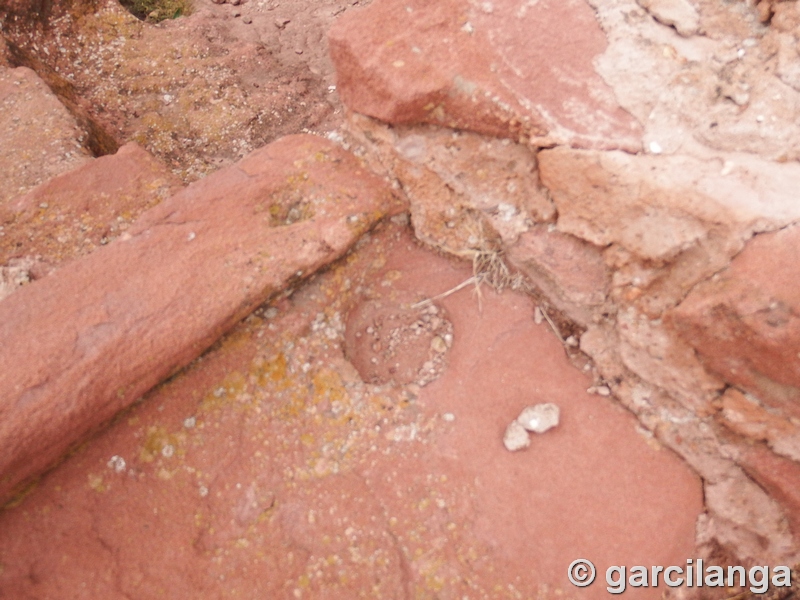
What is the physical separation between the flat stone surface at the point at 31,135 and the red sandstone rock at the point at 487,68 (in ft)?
4.82

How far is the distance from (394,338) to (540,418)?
0.57m

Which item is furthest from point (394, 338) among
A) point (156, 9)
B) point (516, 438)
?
point (156, 9)

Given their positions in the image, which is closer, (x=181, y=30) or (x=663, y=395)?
(x=663, y=395)

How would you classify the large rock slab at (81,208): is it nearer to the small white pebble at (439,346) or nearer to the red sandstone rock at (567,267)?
the small white pebble at (439,346)

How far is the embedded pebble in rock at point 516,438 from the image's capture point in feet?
6.13

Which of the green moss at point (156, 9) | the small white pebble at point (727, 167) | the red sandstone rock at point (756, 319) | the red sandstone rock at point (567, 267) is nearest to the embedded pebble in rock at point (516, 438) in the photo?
the red sandstone rock at point (567, 267)

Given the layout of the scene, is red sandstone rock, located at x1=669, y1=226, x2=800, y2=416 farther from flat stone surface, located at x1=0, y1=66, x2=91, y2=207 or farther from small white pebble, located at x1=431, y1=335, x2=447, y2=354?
flat stone surface, located at x1=0, y1=66, x2=91, y2=207

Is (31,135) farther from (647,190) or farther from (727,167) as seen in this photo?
(727,167)

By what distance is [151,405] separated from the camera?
1.84 meters

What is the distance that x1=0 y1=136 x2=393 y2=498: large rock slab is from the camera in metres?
1.62

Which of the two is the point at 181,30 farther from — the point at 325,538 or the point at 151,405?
the point at 325,538

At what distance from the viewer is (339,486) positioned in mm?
1825

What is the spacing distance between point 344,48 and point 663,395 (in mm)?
1527

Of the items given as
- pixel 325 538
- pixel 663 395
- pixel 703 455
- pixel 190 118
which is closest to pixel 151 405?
pixel 325 538
